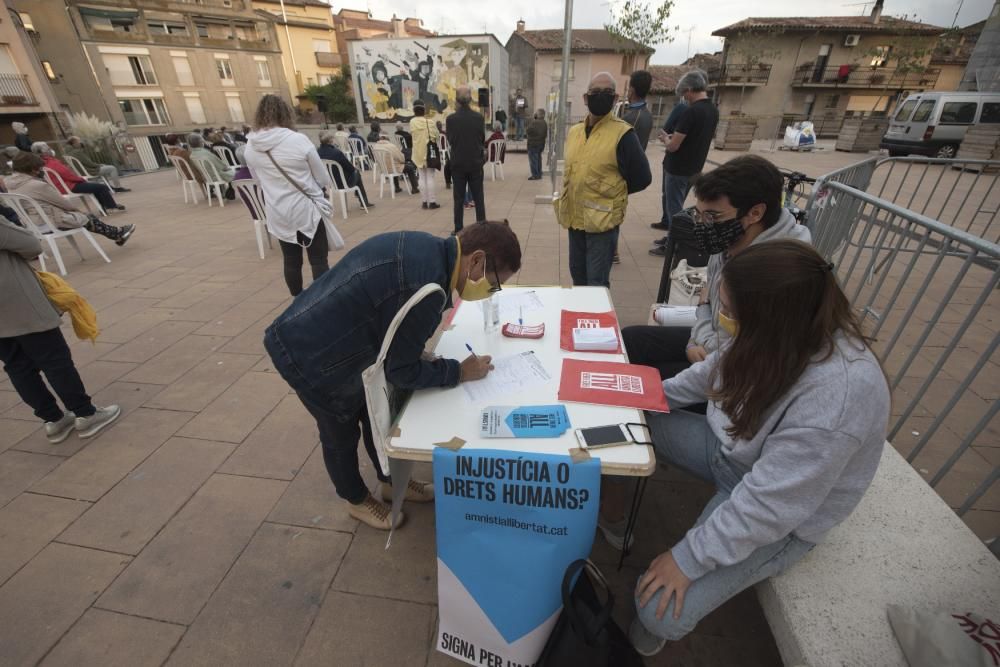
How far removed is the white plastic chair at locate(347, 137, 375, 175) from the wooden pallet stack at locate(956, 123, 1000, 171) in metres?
14.5

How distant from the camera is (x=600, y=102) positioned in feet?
9.86

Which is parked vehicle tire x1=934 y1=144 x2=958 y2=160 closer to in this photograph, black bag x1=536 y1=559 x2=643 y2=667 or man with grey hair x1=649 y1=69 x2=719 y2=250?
man with grey hair x1=649 y1=69 x2=719 y2=250

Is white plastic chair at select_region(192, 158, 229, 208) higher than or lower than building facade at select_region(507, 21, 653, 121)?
lower

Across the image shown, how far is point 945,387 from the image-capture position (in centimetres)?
290

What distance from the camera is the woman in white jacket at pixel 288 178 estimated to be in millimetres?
3365

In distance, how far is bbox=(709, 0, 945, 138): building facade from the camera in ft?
89.8

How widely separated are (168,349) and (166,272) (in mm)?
2383

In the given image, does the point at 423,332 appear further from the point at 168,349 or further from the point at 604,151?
the point at 168,349

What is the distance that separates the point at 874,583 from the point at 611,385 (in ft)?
3.12

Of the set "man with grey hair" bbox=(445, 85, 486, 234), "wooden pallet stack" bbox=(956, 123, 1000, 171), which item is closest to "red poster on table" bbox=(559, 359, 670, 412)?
"man with grey hair" bbox=(445, 85, 486, 234)

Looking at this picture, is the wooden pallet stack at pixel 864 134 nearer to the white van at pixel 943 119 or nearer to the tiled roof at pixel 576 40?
the white van at pixel 943 119

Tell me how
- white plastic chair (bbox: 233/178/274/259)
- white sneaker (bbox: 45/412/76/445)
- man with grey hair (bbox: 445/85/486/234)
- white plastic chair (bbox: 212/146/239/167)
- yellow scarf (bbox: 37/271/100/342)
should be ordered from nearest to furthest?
1. yellow scarf (bbox: 37/271/100/342)
2. white sneaker (bbox: 45/412/76/445)
3. white plastic chair (bbox: 233/178/274/259)
4. man with grey hair (bbox: 445/85/486/234)
5. white plastic chair (bbox: 212/146/239/167)

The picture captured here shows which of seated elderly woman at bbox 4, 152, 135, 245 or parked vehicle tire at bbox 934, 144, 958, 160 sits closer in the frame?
seated elderly woman at bbox 4, 152, 135, 245

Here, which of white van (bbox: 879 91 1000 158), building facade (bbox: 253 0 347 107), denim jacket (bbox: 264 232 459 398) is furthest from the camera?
building facade (bbox: 253 0 347 107)
